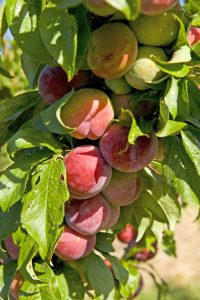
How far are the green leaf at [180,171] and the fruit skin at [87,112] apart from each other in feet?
0.45

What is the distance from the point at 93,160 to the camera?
1112 millimetres

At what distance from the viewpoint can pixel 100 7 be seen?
2.99 ft

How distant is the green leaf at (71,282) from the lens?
4.29ft

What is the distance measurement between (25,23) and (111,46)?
161mm

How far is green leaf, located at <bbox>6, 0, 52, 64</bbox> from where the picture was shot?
98 cm

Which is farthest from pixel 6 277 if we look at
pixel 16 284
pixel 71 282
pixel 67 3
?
pixel 67 3

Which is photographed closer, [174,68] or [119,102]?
[174,68]

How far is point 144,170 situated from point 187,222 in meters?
7.65

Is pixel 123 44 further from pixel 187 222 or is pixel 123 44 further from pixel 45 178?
pixel 187 222

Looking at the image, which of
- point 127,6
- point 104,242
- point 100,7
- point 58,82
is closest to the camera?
point 127,6

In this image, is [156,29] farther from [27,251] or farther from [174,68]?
[27,251]

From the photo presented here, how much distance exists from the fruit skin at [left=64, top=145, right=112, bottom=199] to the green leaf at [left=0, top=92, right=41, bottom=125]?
0.21m

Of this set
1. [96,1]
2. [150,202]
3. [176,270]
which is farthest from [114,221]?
[176,270]

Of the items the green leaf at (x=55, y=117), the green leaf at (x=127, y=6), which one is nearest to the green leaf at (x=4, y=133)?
the green leaf at (x=55, y=117)
